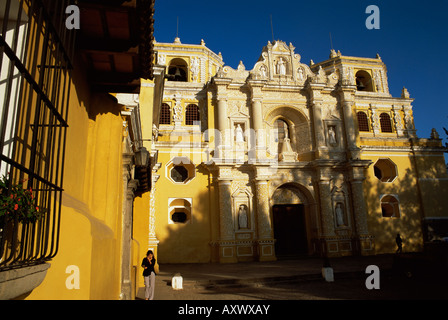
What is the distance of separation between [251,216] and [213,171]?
3.14 meters

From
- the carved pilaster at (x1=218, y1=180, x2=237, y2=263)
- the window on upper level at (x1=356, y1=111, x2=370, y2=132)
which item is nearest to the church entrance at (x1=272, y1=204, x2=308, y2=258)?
the carved pilaster at (x1=218, y1=180, x2=237, y2=263)

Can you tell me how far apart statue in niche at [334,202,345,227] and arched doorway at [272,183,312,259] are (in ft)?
5.06

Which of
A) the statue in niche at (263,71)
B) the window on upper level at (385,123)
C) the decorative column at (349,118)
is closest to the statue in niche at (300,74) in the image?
the statue in niche at (263,71)

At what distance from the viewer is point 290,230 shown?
18.8m

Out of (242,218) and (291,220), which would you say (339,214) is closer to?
(291,220)

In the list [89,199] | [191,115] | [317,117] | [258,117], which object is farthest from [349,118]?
[89,199]

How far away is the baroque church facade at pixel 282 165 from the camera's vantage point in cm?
1706

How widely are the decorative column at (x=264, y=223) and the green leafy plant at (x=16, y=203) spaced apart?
15349mm

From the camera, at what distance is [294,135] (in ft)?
66.6

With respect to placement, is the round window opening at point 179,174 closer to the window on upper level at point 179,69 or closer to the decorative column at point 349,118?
the window on upper level at point 179,69

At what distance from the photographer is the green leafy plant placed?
1.93m

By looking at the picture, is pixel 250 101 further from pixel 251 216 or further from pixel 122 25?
pixel 122 25

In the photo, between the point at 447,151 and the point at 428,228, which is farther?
the point at 447,151

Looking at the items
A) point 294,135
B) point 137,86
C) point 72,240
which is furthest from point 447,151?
point 72,240
